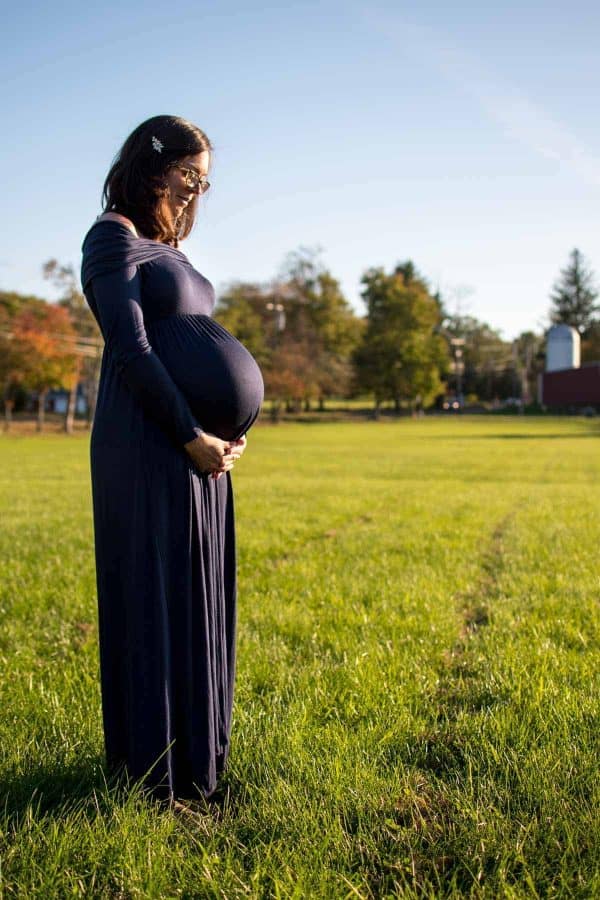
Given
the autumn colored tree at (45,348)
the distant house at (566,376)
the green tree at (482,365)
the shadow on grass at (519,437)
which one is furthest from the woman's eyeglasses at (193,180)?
the green tree at (482,365)

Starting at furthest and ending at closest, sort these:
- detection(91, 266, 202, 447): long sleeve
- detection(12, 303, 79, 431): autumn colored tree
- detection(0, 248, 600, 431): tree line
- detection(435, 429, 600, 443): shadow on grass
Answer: detection(0, 248, 600, 431): tree line, detection(12, 303, 79, 431): autumn colored tree, detection(435, 429, 600, 443): shadow on grass, detection(91, 266, 202, 447): long sleeve

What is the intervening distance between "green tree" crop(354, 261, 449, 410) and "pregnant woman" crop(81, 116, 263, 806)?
6475 centimetres

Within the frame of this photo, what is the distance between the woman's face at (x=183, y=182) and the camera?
2.29 meters

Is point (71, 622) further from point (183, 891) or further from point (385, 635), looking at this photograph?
point (183, 891)

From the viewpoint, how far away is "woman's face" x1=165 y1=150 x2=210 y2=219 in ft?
7.51

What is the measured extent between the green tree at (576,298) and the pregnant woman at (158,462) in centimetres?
9781

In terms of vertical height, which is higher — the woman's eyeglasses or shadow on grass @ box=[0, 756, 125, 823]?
the woman's eyeglasses

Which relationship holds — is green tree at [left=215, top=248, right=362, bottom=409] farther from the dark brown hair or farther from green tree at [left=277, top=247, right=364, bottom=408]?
the dark brown hair

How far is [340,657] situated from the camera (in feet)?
12.0

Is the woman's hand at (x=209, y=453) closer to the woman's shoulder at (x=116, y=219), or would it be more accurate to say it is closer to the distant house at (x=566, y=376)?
the woman's shoulder at (x=116, y=219)

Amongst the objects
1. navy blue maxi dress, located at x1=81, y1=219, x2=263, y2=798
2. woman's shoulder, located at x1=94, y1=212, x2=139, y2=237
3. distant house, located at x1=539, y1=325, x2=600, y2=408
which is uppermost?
distant house, located at x1=539, y1=325, x2=600, y2=408

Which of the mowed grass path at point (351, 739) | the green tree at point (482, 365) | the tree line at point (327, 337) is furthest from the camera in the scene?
the green tree at point (482, 365)

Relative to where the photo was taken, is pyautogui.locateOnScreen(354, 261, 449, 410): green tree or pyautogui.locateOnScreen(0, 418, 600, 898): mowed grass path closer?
pyautogui.locateOnScreen(0, 418, 600, 898): mowed grass path

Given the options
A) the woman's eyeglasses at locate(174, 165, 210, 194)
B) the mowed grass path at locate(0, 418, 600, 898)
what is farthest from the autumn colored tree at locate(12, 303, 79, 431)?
the woman's eyeglasses at locate(174, 165, 210, 194)
